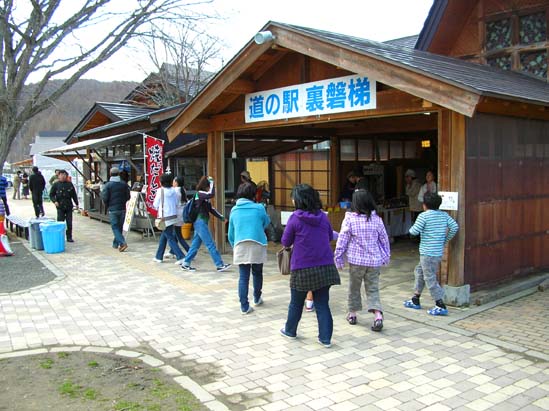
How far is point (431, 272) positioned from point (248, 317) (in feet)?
7.76

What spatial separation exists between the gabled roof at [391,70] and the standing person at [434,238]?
1.28 metres

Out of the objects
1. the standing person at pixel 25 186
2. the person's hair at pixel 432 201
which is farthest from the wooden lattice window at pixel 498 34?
the standing person at pixel 25 186

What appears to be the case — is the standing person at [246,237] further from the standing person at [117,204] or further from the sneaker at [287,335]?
the standing person at [117,204]

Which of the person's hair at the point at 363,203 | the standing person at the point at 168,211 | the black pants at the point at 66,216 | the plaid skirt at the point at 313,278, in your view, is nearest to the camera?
the plaid skirt at the point at 313,278

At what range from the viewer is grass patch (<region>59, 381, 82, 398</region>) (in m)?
4.35

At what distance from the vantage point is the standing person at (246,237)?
6.54 meters

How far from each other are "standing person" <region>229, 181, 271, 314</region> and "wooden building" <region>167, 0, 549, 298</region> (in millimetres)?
2184

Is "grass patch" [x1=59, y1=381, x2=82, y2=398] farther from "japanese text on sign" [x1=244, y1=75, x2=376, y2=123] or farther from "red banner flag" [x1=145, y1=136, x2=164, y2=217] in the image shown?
"red banner flag" [x1=145, y1=136, x2=164, y2=217]

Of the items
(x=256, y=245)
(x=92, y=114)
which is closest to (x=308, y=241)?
(x=256, y=245)

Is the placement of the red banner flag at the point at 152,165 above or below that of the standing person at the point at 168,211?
above

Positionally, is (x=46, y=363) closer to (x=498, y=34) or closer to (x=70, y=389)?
(x=70, y=389)

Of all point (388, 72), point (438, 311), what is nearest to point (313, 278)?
point (438, 311)

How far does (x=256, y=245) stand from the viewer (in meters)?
6.56

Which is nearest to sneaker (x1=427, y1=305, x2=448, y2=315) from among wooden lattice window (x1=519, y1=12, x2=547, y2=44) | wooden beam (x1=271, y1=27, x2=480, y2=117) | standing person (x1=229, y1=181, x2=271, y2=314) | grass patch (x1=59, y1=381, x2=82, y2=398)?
standing person (x1=229, y1=181, x2=271, y2=314)
